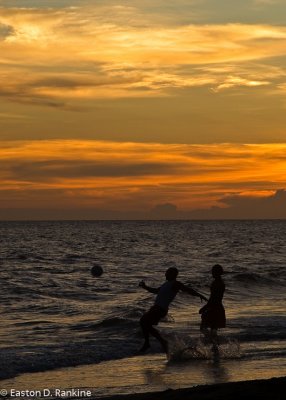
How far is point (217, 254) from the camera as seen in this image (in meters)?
71.1

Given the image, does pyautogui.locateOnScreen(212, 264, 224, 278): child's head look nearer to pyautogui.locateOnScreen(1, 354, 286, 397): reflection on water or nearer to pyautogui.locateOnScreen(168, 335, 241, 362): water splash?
pyautogui.locateOnScreen(168, 335, 241, 362): water splash

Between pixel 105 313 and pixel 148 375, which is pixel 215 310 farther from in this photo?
pixel 105 313

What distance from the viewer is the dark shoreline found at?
34.6 ft

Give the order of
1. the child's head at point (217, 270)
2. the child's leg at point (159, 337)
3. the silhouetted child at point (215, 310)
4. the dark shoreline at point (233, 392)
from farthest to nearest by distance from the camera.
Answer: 1. the silhouetted child at point (215, 310)
2. the child's head at point (217, 270)
3. the child's leg at point (159, 337)
4. the dark shoreline at point (233, 392)

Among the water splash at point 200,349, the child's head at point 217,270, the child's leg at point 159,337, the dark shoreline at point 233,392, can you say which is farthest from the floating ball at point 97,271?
the dark shoreline at point 233,392

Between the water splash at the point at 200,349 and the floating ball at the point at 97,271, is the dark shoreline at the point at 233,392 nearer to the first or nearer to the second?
the water splash at the point at 200,349

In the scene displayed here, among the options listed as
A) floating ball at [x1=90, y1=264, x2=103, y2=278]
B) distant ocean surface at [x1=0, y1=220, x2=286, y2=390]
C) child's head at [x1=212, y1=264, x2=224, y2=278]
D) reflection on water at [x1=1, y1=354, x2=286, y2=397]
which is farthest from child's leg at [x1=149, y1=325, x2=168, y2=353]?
floating ball at [x1=90, y1=264, x2=103, y2=278]

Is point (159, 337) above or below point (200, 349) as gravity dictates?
above

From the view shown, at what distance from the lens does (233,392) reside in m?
10.8

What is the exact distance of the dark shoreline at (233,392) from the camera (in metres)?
10.5

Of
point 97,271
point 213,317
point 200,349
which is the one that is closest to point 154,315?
point 200,349

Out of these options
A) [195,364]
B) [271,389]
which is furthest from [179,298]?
[271,389]

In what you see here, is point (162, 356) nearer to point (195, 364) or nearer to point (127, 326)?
point (195, 364)

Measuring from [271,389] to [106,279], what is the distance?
105 ft
